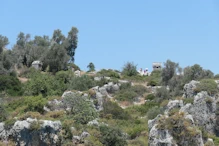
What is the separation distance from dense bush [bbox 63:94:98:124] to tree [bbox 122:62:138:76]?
34.6 m

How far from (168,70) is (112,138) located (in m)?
27.8

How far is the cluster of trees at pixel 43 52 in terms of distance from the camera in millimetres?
64756

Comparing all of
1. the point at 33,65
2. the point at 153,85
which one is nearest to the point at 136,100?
the point at 153,85

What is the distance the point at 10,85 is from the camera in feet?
183

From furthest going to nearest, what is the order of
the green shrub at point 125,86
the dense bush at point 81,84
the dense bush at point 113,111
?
the green shrub at point 125,86, the dense bush at point 81,84, the dense bush at point 113,111

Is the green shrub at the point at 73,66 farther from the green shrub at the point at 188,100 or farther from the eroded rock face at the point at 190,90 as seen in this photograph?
the green shrub at the point at 188,100

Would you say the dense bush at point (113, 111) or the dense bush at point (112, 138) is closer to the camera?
the dense bush at point (112, 138)

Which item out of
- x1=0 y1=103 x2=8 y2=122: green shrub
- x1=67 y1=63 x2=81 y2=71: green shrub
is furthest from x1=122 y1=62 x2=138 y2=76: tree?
x1=0 y1=103 x2=8 y2=122: green shrub

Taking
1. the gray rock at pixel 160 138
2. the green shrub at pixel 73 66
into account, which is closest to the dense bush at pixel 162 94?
the green shrub at pixel 73 66

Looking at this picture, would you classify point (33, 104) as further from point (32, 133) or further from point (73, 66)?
point (73, 66)

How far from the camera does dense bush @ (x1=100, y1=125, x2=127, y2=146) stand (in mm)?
34281

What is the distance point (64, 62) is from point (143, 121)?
26952 millimetres

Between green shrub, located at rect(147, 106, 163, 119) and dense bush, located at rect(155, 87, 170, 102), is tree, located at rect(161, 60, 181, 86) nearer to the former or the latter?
dense bush, located at rect(155, 87, 170, 102)

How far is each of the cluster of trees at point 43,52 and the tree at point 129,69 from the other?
8.03m
